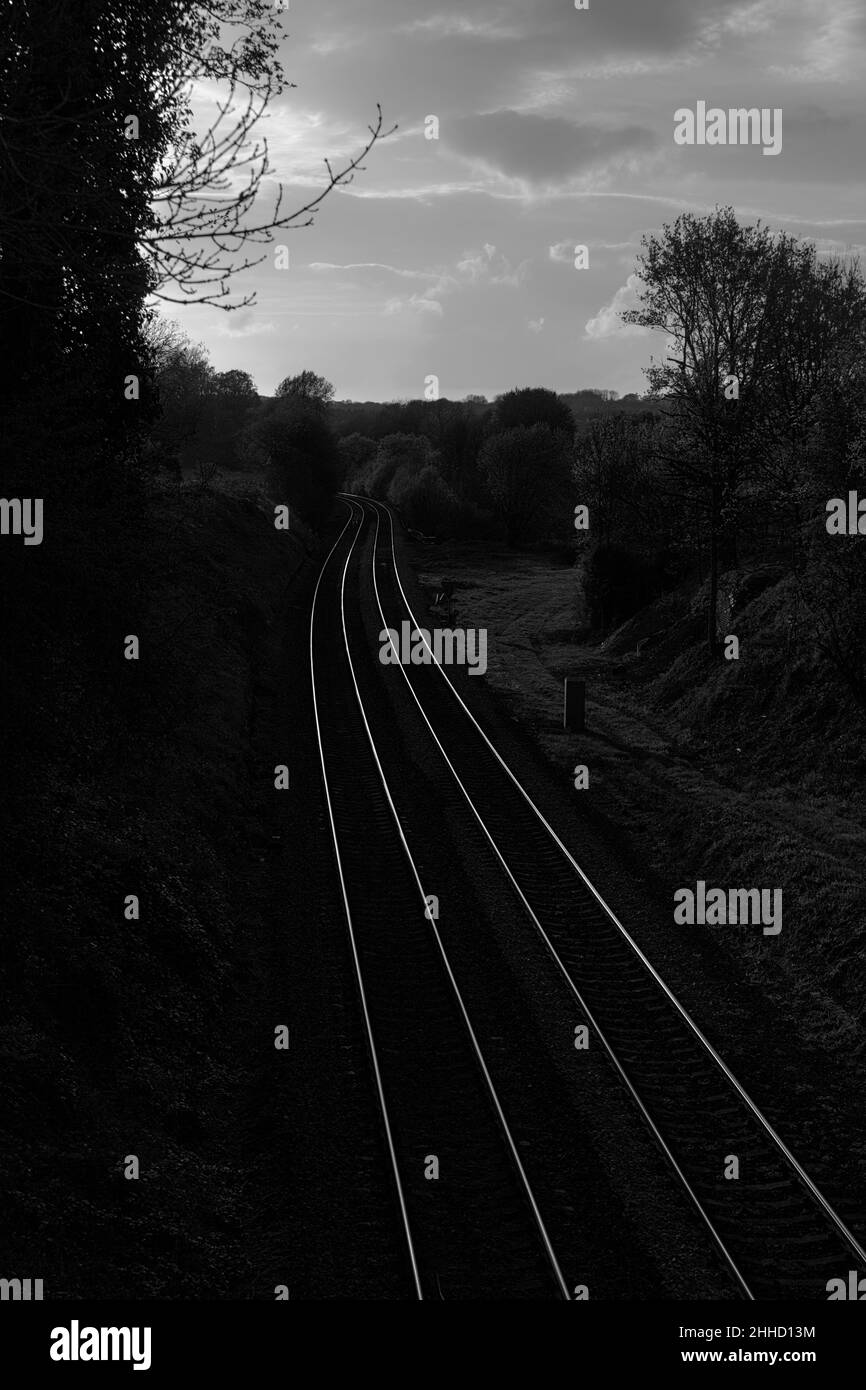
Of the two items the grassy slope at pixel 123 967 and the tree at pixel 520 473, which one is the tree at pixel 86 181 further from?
the tree at pixel 520 473

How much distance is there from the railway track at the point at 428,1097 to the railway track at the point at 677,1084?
1.55m

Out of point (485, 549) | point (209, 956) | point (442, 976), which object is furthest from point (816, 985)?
point (485, 549)

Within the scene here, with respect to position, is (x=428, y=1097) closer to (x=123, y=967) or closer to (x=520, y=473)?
(x=123, y=967)

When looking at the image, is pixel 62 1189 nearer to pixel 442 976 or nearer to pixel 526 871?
pixel 442 976

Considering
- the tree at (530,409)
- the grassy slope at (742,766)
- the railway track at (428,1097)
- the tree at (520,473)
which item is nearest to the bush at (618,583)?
the grassy slope at (742,766)

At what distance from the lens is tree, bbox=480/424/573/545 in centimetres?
7262

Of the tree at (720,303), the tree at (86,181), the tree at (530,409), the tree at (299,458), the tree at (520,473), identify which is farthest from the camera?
the tree at (530,409)

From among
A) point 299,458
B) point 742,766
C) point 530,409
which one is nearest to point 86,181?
point 742,766

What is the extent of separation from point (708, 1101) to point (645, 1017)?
1.80 metres

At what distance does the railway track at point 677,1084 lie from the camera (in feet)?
29.7

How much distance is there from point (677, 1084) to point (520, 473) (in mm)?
64419

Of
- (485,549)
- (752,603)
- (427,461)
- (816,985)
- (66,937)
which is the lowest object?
(816,985)

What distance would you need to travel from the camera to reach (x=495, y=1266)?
28.9ft

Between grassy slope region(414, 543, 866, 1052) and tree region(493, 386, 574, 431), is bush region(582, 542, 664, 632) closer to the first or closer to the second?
grassy slope region(414, 543, 866, 1052)
